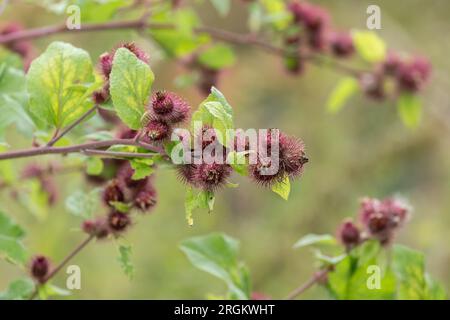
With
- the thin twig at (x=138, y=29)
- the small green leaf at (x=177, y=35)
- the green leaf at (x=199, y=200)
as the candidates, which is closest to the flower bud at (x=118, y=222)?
the green leaf at (x=199, y=200)

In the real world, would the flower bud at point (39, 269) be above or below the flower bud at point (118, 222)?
below

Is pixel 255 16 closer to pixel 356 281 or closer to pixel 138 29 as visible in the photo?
pixel 138 29

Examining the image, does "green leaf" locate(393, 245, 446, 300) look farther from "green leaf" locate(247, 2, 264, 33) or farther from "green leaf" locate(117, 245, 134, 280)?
"green leaf" locate(247, 2, 264, 33)

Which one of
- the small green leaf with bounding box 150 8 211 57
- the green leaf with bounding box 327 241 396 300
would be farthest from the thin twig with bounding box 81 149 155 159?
the small green leaf with bounding box 150 8 211 57

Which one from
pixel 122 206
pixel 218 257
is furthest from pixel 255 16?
pixel 122 206

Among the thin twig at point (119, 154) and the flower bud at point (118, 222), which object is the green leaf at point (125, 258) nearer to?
the flower bud at point (118, 222)
